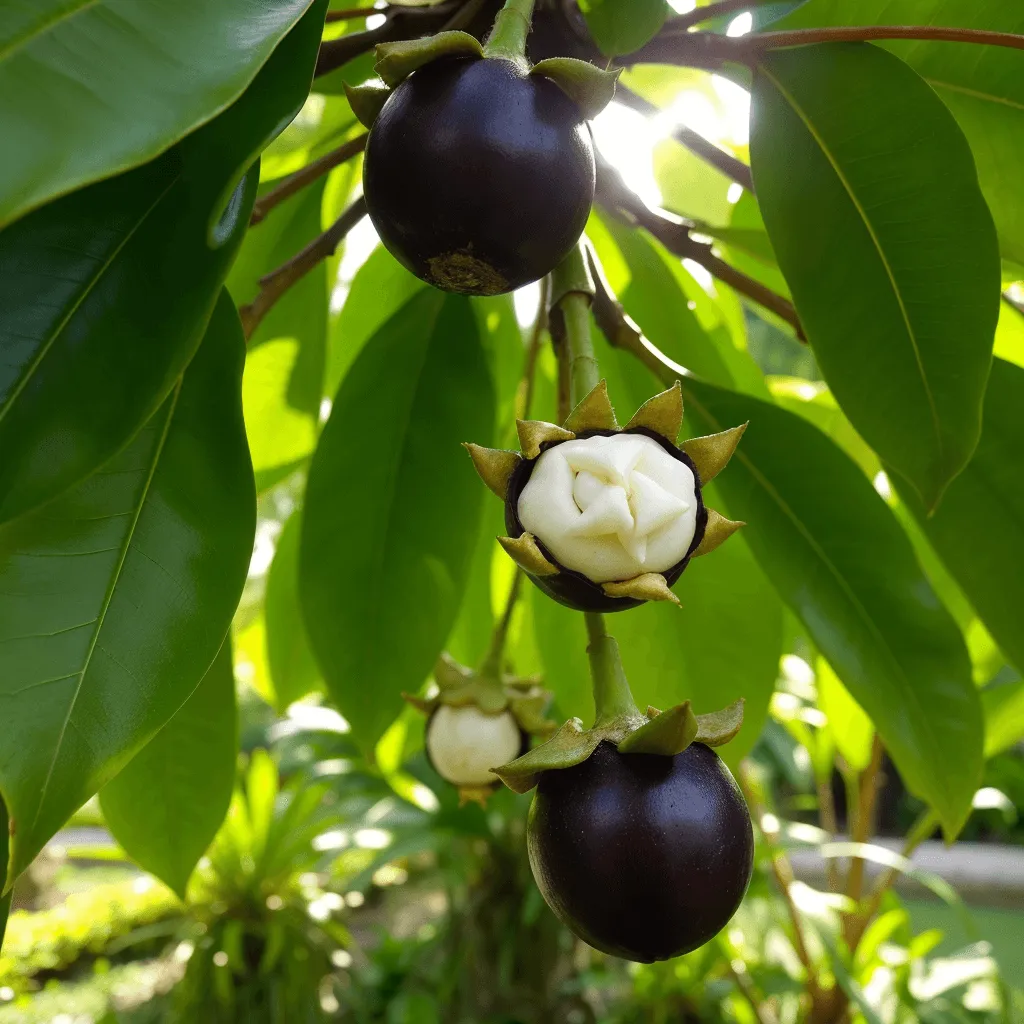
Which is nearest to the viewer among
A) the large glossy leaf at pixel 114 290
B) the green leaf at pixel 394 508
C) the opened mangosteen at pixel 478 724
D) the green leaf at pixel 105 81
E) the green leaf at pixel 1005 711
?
the green leaf at pixel 105 81

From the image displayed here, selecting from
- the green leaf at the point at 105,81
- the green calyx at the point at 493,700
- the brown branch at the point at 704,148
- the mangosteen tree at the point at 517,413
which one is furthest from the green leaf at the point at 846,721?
the green leaf at the point at 105,81

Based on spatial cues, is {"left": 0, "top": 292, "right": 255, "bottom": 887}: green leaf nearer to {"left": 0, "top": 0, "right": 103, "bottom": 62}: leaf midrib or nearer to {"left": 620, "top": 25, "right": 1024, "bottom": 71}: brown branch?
{"left": 0, "top": 0, "right": 103, "bottom": 62}: leaf midrib

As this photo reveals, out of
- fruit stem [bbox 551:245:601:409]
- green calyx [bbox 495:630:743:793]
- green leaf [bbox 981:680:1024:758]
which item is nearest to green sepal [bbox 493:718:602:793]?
green calyx [bbox 495:630:743:793]

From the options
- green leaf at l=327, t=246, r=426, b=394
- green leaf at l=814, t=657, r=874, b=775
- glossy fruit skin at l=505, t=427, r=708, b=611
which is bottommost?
green leaf at l=814, t=657, r=874, b=775

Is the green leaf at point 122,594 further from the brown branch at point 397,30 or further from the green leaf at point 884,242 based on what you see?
the green leaf at point 884,242

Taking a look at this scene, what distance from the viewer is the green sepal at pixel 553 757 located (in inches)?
16.2

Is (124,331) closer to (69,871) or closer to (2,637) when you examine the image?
(2,637)

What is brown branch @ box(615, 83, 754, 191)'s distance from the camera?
0.70 metres

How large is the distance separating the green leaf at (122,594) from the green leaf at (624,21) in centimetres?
24

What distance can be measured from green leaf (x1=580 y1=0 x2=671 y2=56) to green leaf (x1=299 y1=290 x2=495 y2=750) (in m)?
0.37

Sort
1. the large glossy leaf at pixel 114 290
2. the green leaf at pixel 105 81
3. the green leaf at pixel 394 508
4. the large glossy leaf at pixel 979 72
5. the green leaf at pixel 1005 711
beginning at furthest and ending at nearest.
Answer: the green leaf at pixel 1005 711 < the green leaf at pixel 394 508 < the large glossy leaf at pixel 979 72 < the large glossy leaf at pixel 114 290 < the green leaf at pixel 105 81

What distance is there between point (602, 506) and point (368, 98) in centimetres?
23

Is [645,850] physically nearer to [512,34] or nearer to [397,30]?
[512,34]

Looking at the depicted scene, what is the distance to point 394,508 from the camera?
87 centimetres
